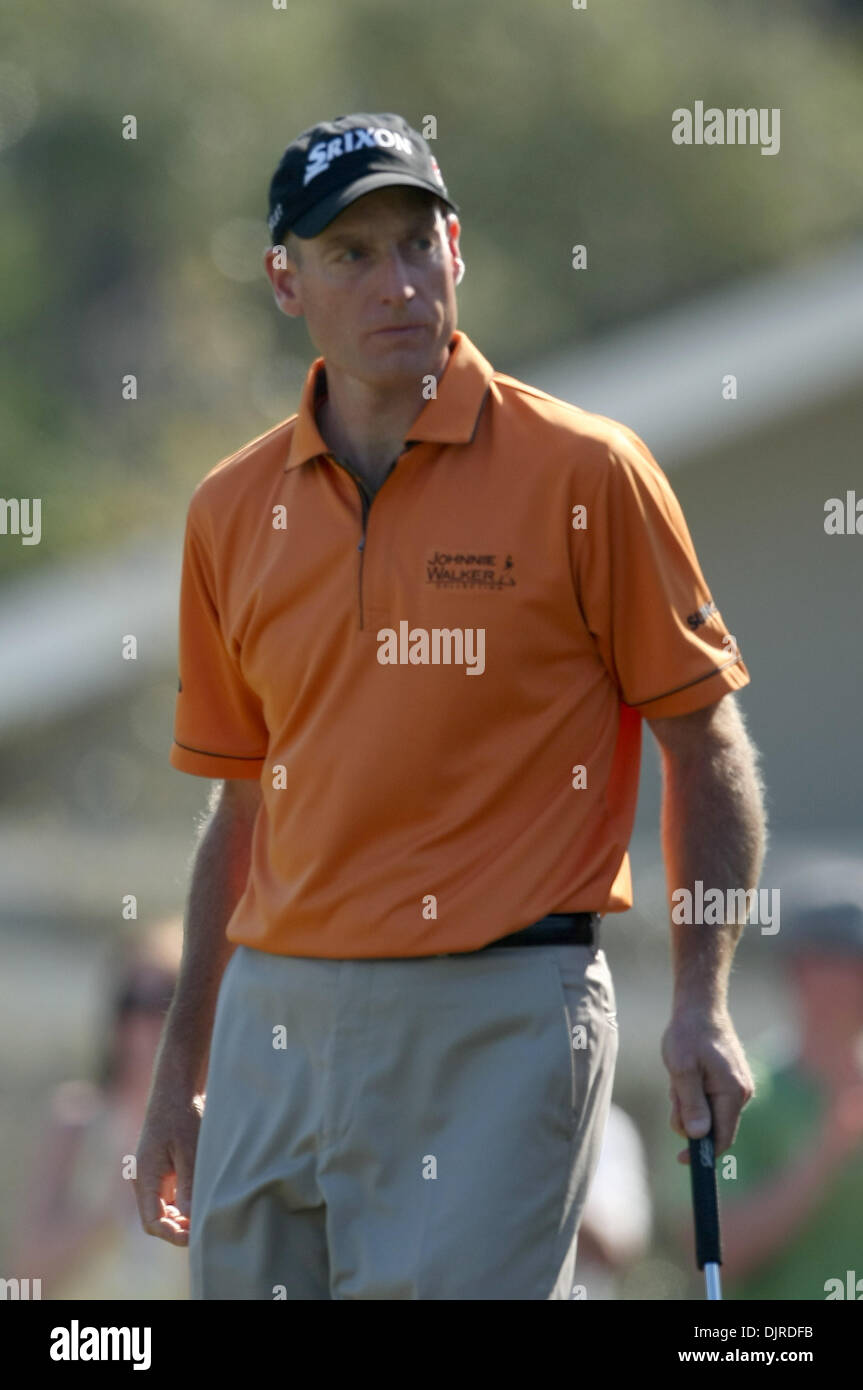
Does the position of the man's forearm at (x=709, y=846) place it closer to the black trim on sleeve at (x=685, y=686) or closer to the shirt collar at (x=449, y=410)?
the black trim on sleeve at (x=685, y=686)

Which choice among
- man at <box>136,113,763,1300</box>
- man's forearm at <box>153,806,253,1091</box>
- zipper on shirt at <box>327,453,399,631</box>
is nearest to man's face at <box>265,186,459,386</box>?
man at <box>136,113,763,1300</box>

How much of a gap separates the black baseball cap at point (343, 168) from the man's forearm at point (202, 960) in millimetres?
1089

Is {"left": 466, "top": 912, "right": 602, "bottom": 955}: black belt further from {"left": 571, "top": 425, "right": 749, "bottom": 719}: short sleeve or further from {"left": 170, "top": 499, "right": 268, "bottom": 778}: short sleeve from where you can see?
{"left": 170, "top": 499, "right": 268, "bottom": 778}: short sleeve

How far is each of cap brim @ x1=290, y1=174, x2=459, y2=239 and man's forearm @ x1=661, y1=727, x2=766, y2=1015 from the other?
3.22ft

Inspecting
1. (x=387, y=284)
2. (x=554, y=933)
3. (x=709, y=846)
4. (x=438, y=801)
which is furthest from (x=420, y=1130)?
(x=387, y=284)

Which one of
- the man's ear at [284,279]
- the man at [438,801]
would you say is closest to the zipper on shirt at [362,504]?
the man at [438,801]

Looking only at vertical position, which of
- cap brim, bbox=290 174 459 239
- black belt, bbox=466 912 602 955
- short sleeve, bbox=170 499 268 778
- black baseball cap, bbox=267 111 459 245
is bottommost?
black belt, bbox=466 912 602 955

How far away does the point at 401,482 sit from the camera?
3.30 meters

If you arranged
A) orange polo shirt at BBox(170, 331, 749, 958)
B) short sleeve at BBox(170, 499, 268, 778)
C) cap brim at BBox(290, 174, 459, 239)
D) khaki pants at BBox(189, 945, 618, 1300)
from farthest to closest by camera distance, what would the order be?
1. short sleeve at BBox(170, 499, 268, 778)
2. cap brim at BBox(290, 174, 459, 239)
3. orange polo shirt at BBox(170, 331, 749, 958)
4. khaki pants at BBox(189, 945, 618, 1300)

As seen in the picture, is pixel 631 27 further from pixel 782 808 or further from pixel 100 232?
pixel 782 808

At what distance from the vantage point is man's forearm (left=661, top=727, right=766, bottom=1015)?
3205 mm

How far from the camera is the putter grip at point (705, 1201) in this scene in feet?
10.2
